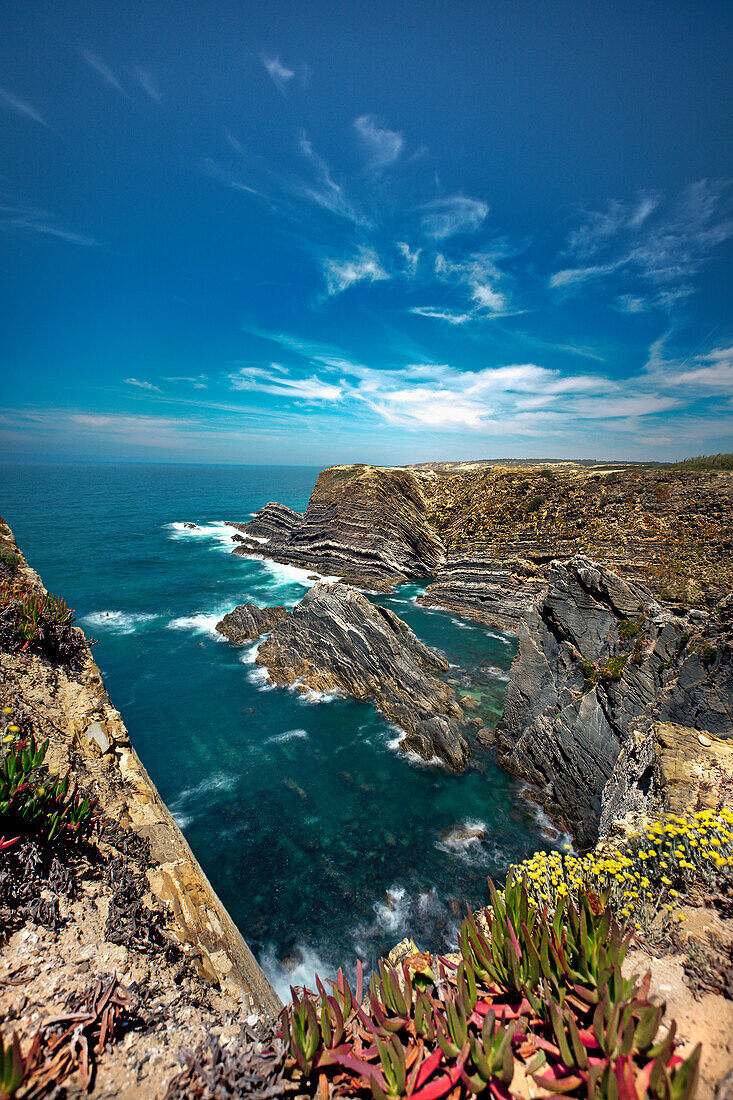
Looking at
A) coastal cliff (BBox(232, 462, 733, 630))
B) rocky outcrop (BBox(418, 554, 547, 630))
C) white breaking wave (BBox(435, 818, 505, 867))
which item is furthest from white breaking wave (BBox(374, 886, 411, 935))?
rocky outcrop (BBox(418, 554, 547, 630))

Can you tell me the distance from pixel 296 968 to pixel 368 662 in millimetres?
14666

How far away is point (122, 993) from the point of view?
417cm

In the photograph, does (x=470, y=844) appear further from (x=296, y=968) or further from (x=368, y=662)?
(x=368, y=662)

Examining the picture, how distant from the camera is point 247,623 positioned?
33156mm

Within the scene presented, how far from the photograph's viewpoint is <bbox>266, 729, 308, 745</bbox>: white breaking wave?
21047mm

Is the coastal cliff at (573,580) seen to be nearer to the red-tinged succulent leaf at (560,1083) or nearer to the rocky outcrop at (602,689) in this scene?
the rocky outcrop at (602,689)

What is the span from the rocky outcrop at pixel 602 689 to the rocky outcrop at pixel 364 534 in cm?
2918

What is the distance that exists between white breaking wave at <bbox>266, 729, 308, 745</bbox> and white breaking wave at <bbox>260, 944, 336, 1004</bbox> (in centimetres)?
954

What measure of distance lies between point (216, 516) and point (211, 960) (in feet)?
323

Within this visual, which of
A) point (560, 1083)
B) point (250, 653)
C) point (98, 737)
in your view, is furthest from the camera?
point (250, 653)

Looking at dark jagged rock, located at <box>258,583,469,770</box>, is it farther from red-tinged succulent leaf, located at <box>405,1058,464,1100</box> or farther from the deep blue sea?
red-tinged succulent leaf, located at <box>405,1058,464,1100</box>

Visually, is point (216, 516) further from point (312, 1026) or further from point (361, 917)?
point (312, 1026)

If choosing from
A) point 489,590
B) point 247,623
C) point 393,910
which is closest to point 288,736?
point 393,910

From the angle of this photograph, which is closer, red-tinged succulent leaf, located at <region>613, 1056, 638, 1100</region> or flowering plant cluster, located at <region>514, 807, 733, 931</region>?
red-tinged succulent leaf, located at <region>613, 1056, 638, 1100</region>
